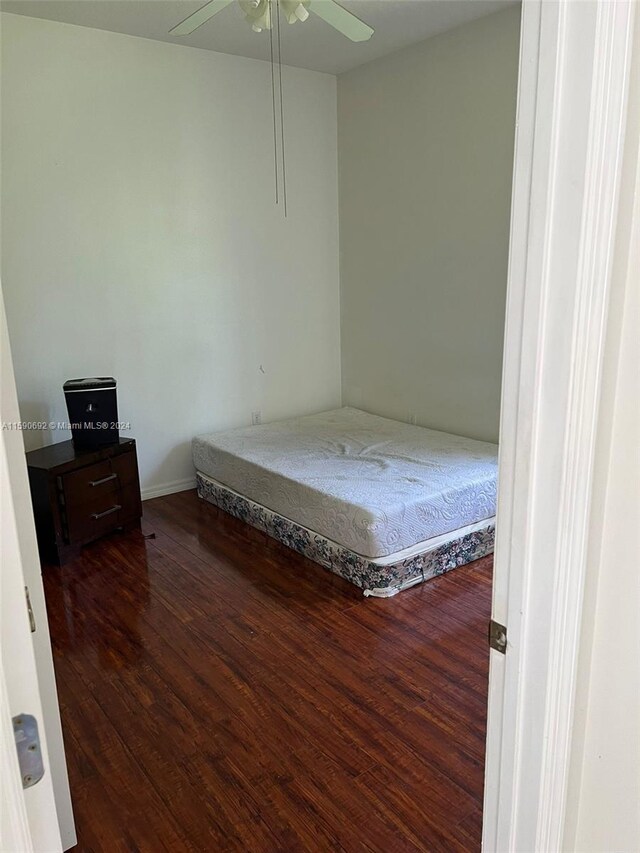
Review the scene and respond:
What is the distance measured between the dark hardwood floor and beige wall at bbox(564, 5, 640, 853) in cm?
78

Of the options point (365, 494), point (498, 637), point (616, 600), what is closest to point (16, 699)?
point (498, 637)

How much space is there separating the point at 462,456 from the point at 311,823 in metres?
2.25

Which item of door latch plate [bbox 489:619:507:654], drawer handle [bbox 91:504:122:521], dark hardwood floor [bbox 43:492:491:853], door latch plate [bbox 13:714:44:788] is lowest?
dark hardwood floor [bbox 43:492:491:853]

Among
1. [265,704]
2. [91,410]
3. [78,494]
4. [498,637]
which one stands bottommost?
[265,704]

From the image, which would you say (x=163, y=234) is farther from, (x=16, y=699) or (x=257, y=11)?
(x=16, y=699)

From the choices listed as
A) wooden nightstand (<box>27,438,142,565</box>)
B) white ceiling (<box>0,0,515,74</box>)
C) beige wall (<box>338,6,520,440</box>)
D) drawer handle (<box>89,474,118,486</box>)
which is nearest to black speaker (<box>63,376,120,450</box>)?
wooden nightstand (<box>27,438,142,565</box>)

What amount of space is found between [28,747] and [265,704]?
5.39ft

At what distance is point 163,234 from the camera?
390 centimetres

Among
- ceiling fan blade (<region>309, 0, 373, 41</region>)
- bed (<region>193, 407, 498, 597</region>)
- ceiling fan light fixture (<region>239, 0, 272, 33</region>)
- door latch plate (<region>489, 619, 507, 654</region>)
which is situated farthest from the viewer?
bed (<region>193, 407, 498, 597</region>)

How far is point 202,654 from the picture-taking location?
2.44 meters

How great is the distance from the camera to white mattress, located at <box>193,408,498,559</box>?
9.41ft

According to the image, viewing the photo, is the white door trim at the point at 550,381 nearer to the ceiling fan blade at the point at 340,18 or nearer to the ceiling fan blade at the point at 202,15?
the ceiling fan blade at the point at 340,18

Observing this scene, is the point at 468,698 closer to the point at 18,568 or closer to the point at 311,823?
the point at 311,823

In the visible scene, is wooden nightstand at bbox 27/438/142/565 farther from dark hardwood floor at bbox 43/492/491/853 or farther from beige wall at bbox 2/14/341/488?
beige wall at bbox 2/14/341/488
